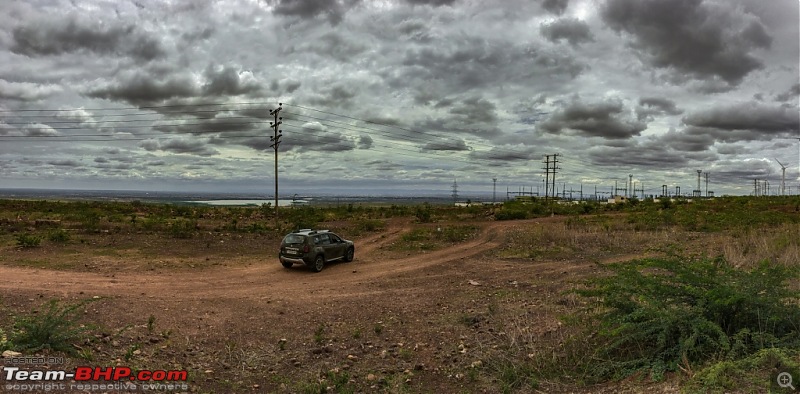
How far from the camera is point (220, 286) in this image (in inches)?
605

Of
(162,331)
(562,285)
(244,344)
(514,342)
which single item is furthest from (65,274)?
(562,285)

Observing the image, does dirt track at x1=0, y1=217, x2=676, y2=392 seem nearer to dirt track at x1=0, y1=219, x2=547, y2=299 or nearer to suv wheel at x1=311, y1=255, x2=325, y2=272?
dirt track at x1=0, y1=219, x2=547, y2=299

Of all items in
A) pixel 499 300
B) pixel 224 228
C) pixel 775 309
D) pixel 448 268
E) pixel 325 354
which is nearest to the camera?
pixel 775 309

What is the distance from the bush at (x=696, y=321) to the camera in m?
6.50

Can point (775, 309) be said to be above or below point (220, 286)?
above

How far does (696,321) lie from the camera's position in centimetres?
697

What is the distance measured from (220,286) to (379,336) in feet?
25.5

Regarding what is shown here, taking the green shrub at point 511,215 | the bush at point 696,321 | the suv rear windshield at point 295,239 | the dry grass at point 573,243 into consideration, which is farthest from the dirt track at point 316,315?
the green shrub at point 511,215

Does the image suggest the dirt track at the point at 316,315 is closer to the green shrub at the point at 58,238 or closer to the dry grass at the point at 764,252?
the green shrub at the point at 58,238

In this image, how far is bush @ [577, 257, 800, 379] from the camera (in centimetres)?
650

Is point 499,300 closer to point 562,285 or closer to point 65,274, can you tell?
point 562,285

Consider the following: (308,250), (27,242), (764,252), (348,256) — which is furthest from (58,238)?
(764,252)

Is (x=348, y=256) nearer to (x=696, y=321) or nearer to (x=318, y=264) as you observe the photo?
(x=318, y=264)

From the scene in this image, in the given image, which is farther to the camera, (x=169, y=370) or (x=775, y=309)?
(x=169, y=370)
